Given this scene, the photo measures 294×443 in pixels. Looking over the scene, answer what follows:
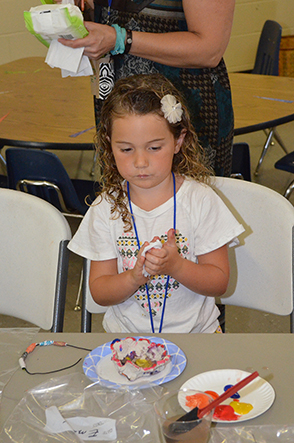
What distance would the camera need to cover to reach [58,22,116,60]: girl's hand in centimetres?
145

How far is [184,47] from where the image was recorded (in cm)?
149

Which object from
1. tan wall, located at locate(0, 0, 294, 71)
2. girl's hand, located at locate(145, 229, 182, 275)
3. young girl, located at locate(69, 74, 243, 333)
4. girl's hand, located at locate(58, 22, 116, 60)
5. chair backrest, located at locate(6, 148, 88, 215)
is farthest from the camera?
tan wall, located at locate(0, 0, 294, 71)

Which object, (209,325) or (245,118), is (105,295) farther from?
(245,118)

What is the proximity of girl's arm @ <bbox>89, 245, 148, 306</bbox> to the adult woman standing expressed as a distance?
19.8 inches

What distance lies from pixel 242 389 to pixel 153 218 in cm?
59

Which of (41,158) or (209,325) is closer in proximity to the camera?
(209,325)

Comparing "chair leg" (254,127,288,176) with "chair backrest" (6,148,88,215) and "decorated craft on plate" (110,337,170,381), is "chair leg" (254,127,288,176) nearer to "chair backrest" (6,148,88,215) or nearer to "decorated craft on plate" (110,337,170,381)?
"chair backrest" (6,148,88,215)

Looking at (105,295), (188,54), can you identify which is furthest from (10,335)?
(188,54)

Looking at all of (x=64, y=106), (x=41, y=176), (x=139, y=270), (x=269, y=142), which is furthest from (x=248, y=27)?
(x=139, y=270)

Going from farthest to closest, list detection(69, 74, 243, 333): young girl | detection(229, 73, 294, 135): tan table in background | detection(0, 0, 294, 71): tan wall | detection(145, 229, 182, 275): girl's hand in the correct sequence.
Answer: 1. detection(0, 0, 294, 71): tan wall
2. detection(229, 73, 294, 135): tan table in background
3. detection(69, 74, 243, 333): young girl
4. detection(145, 229, 182, 275): girl's hand

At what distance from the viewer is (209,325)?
1.45m

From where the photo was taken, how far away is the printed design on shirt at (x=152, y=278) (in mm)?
1402

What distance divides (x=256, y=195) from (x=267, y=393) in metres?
0.66

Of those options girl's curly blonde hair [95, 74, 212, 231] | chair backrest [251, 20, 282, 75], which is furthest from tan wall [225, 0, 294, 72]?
girl's curly blonde hair [95, 74, 212, 231]
